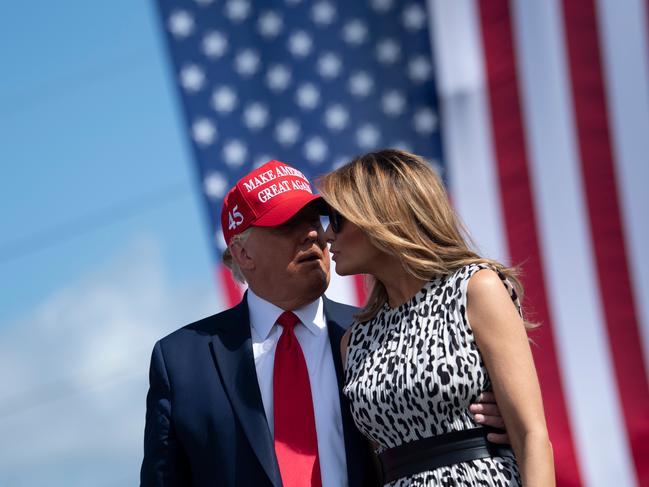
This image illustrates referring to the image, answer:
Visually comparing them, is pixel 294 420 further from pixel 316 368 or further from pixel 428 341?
pixel 428 341

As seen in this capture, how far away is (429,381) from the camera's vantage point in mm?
2717

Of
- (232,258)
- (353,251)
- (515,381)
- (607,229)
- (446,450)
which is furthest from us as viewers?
(607,229)

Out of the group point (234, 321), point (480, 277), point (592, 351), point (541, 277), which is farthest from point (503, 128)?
point (480, 277)

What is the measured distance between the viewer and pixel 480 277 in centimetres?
273

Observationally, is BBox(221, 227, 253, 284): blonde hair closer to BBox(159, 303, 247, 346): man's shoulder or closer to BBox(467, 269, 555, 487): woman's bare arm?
BBox(159, 303, 247, 346): man's shoulder

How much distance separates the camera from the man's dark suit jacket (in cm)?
311

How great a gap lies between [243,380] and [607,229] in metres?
3.13

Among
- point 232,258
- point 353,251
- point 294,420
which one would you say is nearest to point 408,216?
point 353,251

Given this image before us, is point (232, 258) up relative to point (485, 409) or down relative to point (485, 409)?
up

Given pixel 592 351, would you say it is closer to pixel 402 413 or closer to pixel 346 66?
pixel 346 66

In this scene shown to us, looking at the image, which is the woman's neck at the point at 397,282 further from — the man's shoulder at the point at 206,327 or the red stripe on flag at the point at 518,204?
the red stripe on flag at the point at 518,204

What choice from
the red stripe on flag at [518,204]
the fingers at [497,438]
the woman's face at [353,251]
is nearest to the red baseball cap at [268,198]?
the woman's face at [353,251]

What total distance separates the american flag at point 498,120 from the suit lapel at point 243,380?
7.01 feet

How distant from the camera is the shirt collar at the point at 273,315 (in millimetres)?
3326
